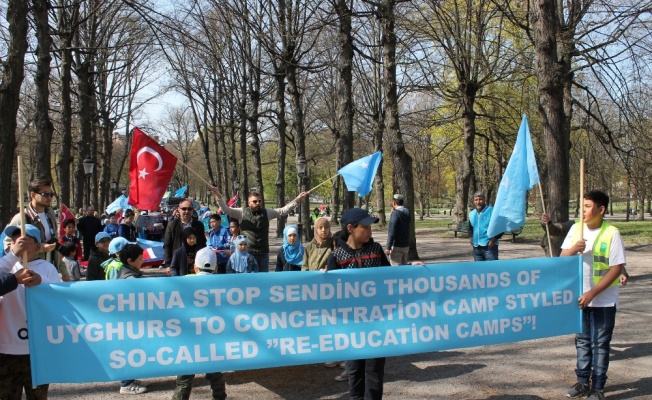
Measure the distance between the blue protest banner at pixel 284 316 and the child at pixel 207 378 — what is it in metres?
0.42

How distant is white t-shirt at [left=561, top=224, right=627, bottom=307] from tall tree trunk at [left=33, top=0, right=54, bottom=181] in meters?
9.76

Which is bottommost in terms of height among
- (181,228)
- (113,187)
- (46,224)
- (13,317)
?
(13,317)

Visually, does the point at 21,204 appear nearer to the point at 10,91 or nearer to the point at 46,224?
the point at 46,224

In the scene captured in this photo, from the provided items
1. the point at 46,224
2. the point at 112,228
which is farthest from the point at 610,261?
the point at 112,228

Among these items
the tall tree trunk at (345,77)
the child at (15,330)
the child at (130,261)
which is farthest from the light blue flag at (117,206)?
the child at (15,330)

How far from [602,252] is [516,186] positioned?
117 cm

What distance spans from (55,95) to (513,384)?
2908 cm

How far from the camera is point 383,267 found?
4.82 m

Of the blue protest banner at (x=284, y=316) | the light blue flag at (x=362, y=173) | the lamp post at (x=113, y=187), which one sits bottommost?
the blue protest banner at (x=284, y=316)

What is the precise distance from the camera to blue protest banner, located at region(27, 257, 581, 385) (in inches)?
169

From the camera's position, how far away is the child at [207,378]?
4832mm

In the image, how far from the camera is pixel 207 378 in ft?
16.3

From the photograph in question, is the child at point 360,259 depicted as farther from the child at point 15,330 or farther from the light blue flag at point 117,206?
the light blue flag at point 117,206

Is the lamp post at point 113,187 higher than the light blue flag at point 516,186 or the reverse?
higher
